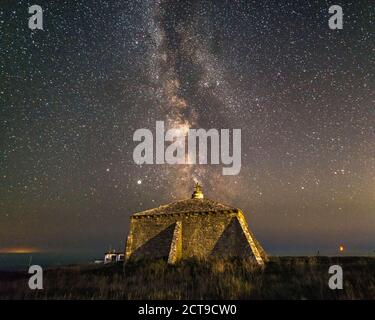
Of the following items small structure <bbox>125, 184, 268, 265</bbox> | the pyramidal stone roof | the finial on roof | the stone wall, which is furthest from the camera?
the finial on roof

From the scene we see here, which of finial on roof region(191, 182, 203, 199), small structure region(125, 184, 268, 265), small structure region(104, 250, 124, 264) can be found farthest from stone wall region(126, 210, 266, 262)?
small structure region(104, 250, 124, 264)

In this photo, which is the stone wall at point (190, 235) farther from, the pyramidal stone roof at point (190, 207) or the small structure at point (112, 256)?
the small structure at point (112, 256)

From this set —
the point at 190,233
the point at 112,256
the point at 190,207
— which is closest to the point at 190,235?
the point at 190,233

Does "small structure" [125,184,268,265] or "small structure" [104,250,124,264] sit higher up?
"small structure" [125,184,268,265]

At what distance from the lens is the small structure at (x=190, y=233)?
2278 cm

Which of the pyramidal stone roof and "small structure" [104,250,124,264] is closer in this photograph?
the pyramidal stone roof

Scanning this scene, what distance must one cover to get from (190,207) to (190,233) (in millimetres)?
2450

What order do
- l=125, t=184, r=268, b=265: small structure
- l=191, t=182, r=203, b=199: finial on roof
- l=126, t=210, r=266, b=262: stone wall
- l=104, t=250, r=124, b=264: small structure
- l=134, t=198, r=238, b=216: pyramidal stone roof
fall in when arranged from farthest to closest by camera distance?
1. l=104, t=250, r=124, b=264: small structure
2. l=191, t=182, r=203, b=199: finial on roof
3. l=134, t=198, r=238, b=216: pyramidal stone roof
4. l=126, t=210, r=266, b=262: stone wall
5. l=125, t=184, r=268, b=265: small structure

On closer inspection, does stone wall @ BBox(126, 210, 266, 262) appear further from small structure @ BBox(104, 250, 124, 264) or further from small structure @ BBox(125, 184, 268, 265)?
small structure @ BBox(104, 250, 124, 264)

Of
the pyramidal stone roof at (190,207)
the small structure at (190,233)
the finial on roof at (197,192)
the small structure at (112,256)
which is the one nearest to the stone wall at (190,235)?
the small structure at (190,233)

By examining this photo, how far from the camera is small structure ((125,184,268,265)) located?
22.8 metres
